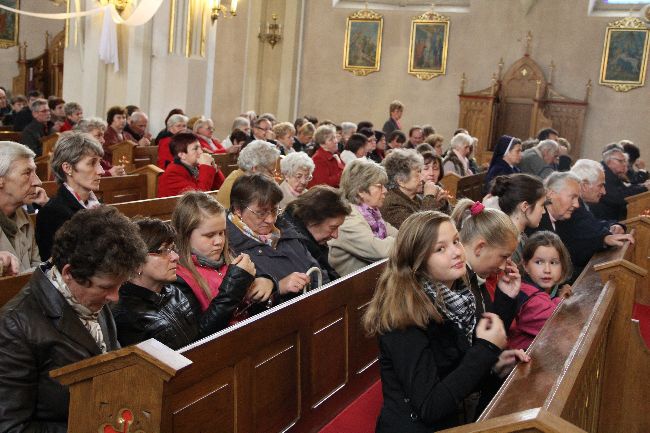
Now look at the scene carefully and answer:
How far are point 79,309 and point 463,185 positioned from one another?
6.54 meters

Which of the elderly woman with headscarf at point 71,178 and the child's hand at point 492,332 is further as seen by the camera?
the elderly woman with headscarf at point 71,178

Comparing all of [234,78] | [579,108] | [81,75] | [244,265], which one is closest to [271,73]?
[234,78]

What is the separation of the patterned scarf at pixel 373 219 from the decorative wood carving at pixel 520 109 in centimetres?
953

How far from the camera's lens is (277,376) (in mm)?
2783

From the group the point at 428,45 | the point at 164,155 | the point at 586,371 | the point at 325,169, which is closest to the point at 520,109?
the point at 428,45

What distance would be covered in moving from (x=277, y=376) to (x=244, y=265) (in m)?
0.46

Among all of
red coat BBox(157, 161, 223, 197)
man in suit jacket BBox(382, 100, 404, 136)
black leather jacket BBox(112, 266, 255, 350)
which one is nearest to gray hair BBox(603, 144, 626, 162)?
man in suit jacket BBox(382, 100, 404, 136)

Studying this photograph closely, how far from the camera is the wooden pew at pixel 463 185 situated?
780cm

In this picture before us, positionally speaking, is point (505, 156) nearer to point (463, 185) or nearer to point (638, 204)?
point (463, 185)

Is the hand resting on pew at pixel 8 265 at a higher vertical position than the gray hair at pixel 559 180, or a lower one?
lower

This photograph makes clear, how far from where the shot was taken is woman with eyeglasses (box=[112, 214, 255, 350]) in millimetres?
2547

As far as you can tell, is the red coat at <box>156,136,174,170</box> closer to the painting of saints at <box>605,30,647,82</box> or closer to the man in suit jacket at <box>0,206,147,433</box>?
the man in suit jacket at <box>0,206,147,433</box>

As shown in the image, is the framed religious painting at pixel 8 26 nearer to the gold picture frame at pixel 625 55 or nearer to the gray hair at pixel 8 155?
the gold picture frame at pixel 625 55

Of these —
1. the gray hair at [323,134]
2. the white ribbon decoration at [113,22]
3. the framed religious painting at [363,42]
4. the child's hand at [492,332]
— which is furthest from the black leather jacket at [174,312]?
the framed religious painting at [363,42]
